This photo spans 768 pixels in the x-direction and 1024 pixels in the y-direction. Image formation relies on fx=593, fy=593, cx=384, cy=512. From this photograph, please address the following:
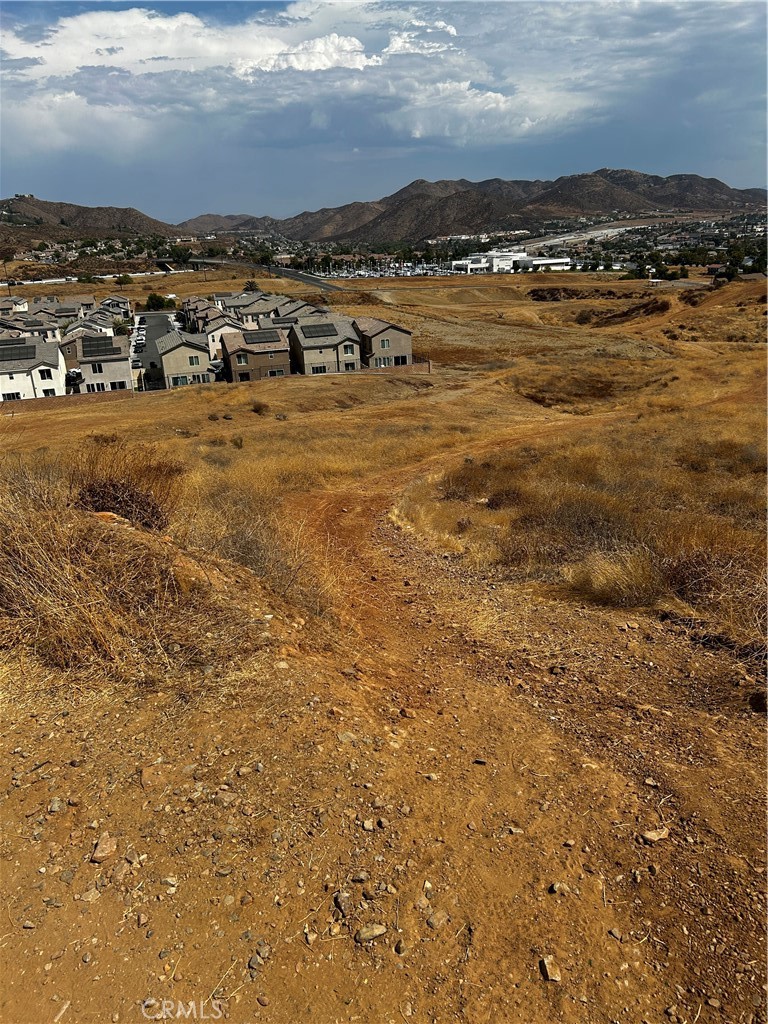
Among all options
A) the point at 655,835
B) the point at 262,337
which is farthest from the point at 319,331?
the point at 655,835

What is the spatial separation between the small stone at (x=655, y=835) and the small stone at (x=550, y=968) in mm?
1601

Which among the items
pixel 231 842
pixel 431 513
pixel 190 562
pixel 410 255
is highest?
pixel 410 255

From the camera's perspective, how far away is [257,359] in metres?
58.6

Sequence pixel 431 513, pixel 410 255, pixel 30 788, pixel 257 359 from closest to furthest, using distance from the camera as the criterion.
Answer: pixel 30 788 < pixel 431 513 < pixel 257 359 < pixel 410 255

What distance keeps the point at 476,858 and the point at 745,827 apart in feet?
8.75

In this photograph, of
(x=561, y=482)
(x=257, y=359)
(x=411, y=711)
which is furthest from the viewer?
(x=257, y=359)

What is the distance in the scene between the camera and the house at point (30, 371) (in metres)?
51.8

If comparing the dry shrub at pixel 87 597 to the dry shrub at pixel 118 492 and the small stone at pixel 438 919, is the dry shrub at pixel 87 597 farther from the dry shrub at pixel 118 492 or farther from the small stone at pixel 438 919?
the small stone at pixel 438 919

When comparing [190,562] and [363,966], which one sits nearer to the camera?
[363,966]

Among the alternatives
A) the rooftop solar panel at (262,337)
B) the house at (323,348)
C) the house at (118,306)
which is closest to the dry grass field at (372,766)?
the house at (323,348)

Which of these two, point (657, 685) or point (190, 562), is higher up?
point (190, 562)

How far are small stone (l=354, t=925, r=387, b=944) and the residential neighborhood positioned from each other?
190 ft

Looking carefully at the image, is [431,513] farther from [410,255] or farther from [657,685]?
[410,255]

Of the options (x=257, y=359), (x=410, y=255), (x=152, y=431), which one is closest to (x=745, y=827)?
(x=152, y=431)
